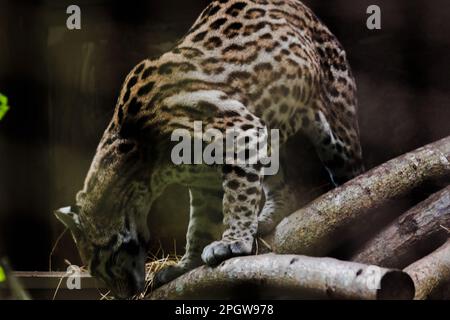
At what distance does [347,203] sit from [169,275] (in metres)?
0.93

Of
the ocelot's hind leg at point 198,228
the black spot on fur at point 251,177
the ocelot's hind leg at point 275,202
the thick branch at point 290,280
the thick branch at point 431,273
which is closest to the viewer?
the thick branch at point 290,280

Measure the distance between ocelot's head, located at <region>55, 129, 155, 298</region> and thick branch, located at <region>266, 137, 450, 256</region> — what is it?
26.9 inches

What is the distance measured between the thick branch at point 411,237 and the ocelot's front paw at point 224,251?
1.59 ft

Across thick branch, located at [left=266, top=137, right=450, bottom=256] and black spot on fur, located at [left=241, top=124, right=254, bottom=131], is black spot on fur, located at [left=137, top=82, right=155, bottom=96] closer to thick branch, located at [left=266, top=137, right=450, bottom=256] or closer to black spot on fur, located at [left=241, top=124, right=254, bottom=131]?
black spot on fur, located at [left=241, top=124, right=254, bottom=131]

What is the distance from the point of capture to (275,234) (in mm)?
2955

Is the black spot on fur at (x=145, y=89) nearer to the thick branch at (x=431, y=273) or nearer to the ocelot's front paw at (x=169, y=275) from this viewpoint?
the ocelot's front paw at (x=169, y=275)

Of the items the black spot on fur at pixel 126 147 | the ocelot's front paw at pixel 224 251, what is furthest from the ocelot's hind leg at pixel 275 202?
the black spot on fur at pixel 126 147

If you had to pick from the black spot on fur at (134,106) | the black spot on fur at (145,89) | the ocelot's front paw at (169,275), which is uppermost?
the black spot on fur at (145,89)

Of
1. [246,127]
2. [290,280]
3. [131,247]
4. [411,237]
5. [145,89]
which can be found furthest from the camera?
[131,247]

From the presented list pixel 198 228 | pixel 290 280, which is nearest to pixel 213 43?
pixel 198 228

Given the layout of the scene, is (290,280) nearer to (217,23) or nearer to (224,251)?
(224,251)

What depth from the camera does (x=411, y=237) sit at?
2814mm

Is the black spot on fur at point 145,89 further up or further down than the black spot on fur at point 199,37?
further down

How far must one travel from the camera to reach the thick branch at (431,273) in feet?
8.32
